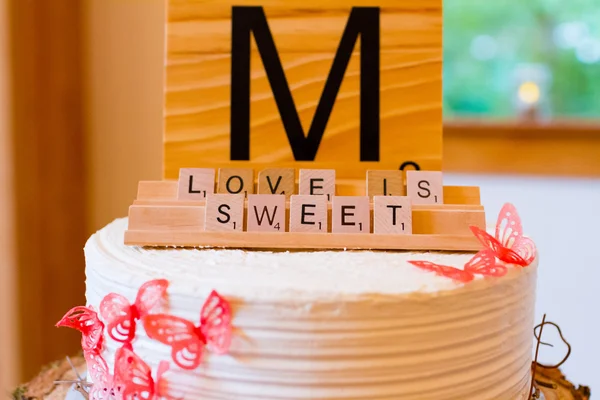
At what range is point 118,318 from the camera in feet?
2.68

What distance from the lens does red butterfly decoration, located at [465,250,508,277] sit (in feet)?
2.70

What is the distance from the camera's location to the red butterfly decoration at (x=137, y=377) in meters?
0.79

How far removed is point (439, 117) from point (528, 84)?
1.70 m

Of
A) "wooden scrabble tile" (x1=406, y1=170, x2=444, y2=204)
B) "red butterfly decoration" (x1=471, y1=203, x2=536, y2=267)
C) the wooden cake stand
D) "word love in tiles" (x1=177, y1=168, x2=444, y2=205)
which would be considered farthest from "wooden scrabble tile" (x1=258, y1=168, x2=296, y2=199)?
the wooden cake stand

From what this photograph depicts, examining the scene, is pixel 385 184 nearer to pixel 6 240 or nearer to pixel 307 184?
pixel 307 184

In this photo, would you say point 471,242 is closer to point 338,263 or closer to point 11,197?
point 338,263

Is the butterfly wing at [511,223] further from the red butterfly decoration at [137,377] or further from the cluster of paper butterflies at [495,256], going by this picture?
the red butterfly decoration at [137,377]

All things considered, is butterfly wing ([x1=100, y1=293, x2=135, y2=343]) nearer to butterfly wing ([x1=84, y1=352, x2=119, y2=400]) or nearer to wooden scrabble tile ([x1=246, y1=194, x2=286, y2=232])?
butterfly wing ([x1=84, y1=352, x2=119, y2=400])

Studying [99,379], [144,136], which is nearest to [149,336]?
[99,379]

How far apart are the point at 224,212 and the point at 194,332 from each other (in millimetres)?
291

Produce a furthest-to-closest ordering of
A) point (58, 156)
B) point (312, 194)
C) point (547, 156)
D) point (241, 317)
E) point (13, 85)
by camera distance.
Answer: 1. point (547, 156)
2. point (58, 156)
3. point (13, 85)
4. point (312, 194)
5. point (241, 317)

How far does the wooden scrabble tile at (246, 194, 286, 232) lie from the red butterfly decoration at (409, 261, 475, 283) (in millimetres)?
252

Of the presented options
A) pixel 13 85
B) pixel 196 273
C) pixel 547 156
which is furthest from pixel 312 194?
pixel 547 156

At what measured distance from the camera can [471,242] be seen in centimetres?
99
